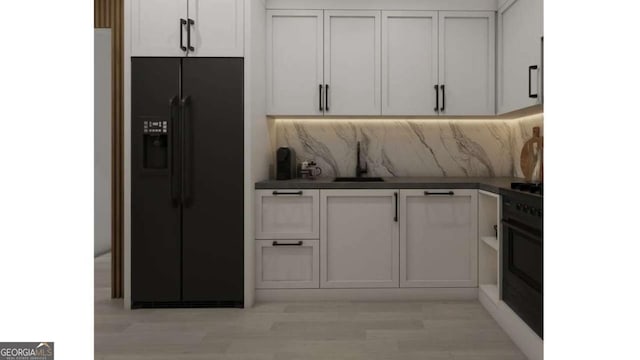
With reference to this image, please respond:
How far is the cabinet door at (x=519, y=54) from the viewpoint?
3.08 m

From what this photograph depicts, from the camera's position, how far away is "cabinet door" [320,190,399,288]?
3.66 meters

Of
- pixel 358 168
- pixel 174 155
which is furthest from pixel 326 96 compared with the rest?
pixel 174 155

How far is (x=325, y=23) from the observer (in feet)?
12.8

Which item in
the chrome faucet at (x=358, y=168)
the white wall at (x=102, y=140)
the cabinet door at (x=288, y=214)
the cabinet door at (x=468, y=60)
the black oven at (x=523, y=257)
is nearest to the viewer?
the black oven at (x=523, y=257)

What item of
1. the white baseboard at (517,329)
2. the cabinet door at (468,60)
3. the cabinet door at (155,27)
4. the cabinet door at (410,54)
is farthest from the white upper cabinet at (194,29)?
the white baseboard at (517,329)

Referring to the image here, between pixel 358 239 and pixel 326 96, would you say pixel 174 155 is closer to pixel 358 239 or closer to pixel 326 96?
pixel 326 96

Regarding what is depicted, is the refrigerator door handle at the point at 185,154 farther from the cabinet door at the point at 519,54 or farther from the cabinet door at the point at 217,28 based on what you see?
the cabinet door at the point at 519,54

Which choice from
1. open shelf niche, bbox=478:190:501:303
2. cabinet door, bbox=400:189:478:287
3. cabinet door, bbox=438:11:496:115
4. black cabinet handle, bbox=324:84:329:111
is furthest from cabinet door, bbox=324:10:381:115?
open shelf niche, bbox=478:190:501:303

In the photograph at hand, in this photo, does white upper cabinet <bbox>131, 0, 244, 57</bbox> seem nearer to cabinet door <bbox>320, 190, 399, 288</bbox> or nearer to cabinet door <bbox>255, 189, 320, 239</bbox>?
cabinet door <bbox>255, 189, 320, 239</bbox>

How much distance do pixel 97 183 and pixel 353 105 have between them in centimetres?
309

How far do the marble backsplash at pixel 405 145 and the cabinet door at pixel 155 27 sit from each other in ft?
3.88
